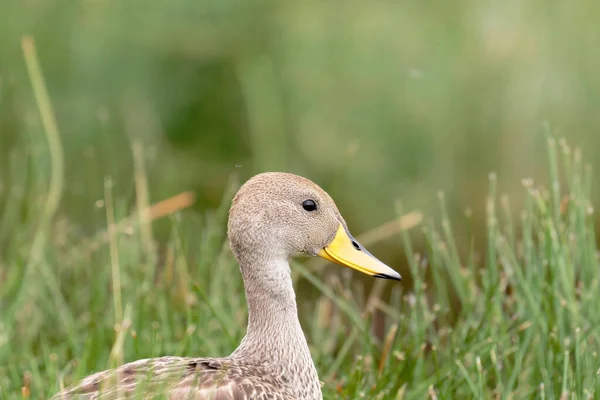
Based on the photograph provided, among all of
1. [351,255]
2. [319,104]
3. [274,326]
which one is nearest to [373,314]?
[351,255]

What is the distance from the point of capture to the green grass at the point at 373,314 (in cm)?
404

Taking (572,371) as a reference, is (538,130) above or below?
above

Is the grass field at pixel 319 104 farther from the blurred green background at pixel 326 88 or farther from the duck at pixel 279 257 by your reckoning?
the duck at pixel 279 257

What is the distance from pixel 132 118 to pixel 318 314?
8.25ft

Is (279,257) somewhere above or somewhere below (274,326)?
above

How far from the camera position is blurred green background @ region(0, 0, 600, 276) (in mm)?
7059

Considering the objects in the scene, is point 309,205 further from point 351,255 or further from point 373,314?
point 373,314

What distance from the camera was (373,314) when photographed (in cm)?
458

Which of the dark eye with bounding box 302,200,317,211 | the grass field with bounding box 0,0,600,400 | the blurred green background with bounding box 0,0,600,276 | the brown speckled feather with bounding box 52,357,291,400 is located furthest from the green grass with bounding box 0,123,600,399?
the blurred green background with bounding box 0,0,600,276

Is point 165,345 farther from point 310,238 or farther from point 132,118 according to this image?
point 132,118

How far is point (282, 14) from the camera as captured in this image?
743cm

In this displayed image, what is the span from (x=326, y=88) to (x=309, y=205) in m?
3.53

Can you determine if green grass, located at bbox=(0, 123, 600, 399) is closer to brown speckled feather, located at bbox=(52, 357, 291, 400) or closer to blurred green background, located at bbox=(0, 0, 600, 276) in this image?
brown speckled feather, located at bbox=(52, 357, 291, 400)

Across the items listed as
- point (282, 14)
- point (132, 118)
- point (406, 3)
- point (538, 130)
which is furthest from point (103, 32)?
point (538, 130)
